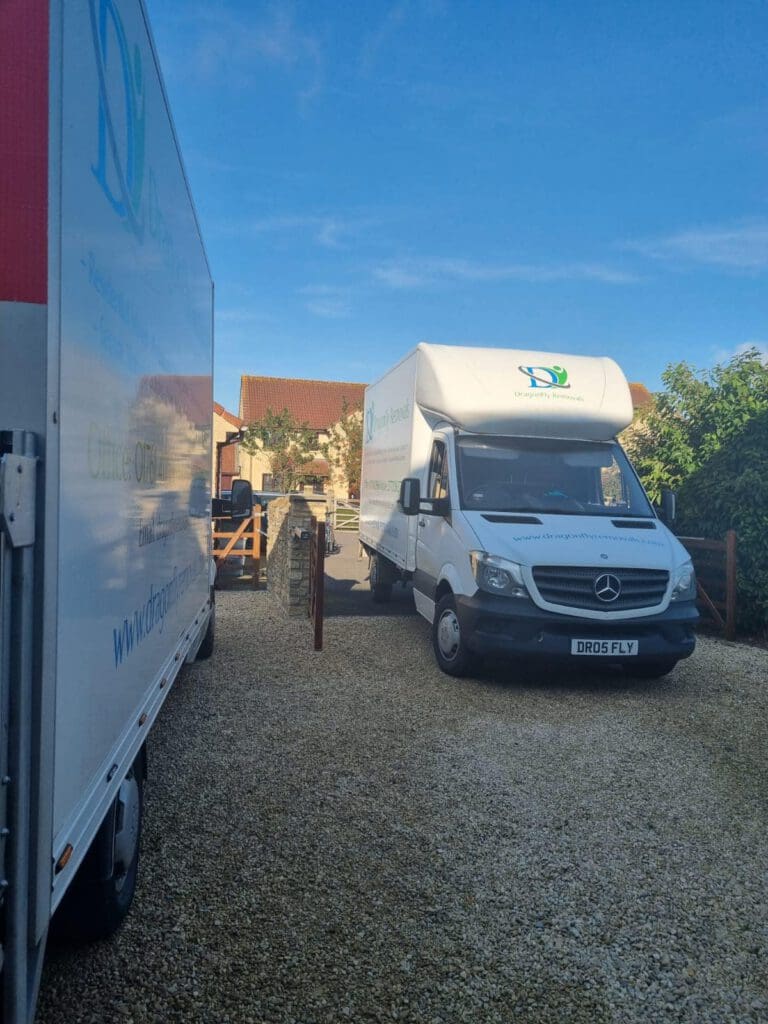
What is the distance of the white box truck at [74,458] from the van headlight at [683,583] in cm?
454

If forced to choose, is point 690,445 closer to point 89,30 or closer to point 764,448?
point 764,448

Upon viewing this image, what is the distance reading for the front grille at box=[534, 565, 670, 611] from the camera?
19.3 feet

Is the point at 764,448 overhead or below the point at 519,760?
overhead

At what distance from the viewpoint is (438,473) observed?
23.8ft

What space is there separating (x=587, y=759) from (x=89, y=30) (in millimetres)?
4535

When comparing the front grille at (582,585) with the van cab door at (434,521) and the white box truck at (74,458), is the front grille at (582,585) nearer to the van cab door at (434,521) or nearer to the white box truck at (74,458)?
the van cab door at (434,521)

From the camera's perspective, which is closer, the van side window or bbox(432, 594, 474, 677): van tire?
bbox(432, 594, 474, 677): van tire

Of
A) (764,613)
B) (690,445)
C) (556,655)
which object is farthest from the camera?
(690,445)

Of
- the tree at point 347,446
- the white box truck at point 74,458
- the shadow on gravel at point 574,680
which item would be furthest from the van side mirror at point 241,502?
the tree at point 347,446

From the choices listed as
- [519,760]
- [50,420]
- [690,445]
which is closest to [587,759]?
[519,760]

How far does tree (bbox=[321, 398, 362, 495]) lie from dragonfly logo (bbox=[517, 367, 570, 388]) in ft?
82.0

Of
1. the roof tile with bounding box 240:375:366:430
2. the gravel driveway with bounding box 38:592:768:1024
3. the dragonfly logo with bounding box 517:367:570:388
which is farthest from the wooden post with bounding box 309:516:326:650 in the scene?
the roof tile with bounding box 240:375:366:430

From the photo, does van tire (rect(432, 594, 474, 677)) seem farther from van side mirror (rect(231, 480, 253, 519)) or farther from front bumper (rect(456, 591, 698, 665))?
van side mirror (rect(231, 480, 253, 519))

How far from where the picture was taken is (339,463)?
114 feet
